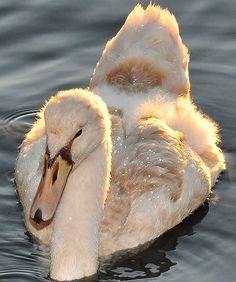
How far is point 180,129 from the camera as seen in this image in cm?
1316

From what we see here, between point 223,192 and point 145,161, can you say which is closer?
point 145,161

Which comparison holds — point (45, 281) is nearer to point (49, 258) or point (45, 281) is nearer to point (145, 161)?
point (49, 258)

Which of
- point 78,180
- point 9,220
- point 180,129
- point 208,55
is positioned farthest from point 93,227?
point 208,55

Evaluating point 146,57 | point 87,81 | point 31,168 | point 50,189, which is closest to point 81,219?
point 50,189

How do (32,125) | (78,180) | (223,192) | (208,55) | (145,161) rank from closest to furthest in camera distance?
(78,180) < (145,161) < (223,192) < (32,125) < (208,55)

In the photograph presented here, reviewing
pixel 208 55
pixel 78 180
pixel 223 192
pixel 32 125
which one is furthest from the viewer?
pixel 208 55

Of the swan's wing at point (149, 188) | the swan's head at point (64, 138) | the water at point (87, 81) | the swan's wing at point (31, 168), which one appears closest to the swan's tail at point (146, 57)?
the swan's wing at point (149, 188)

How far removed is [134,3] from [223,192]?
392 cm

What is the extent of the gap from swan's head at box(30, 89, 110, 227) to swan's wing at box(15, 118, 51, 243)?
1.15 meters

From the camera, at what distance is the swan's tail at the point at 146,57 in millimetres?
13078

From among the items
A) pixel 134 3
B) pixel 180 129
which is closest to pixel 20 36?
pixel 134 3

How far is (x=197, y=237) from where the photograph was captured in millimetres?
12289

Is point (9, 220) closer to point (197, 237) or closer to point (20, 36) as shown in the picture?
point (197, 237)

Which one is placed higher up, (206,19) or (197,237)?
(206,19)
